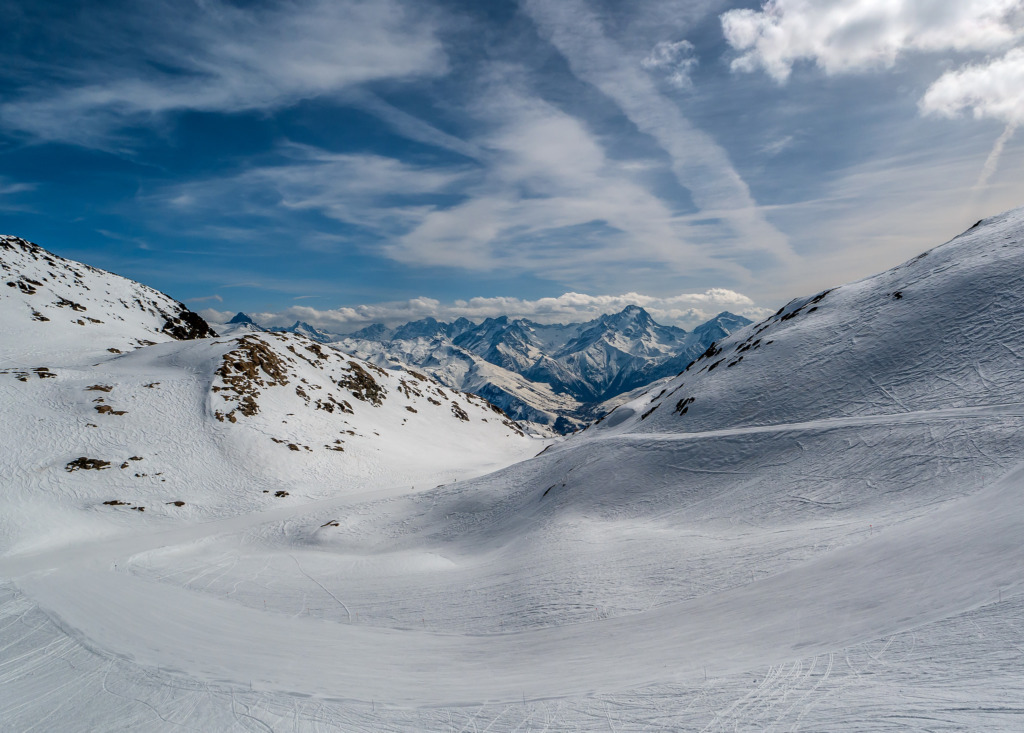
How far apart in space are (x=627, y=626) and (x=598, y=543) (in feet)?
18.6

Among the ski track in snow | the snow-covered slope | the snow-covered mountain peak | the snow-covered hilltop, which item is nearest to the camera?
the ski track in snow

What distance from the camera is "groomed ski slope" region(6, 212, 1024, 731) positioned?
8.48 meters

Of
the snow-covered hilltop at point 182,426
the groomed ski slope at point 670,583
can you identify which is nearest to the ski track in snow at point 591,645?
the groomed ski slope at point 670,583

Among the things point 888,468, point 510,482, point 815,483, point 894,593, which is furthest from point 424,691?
point 510,482

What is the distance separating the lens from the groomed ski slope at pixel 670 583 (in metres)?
8.48

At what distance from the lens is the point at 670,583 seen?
554 inches

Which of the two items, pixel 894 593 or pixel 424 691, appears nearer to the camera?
pixel 894 593

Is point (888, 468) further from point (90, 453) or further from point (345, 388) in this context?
point (345, 388)

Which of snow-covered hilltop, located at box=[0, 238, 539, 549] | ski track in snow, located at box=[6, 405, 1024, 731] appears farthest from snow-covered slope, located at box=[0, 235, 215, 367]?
A: ski track in snow, located at box=[6, 405, 1024, 731]

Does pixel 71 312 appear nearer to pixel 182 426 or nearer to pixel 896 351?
pixel 182 426

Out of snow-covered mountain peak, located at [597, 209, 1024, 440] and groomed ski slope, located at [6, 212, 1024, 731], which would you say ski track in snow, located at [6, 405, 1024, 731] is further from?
snow-covered mountain peak, located at [597, 209, 1024, 440]

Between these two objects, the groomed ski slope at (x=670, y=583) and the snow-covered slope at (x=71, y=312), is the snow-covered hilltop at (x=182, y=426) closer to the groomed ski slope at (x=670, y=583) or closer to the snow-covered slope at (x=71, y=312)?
the snow-covered slope at (x=71, y=312)

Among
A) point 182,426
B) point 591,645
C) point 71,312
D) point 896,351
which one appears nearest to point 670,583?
point 591,645

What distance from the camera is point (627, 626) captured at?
1256cm
